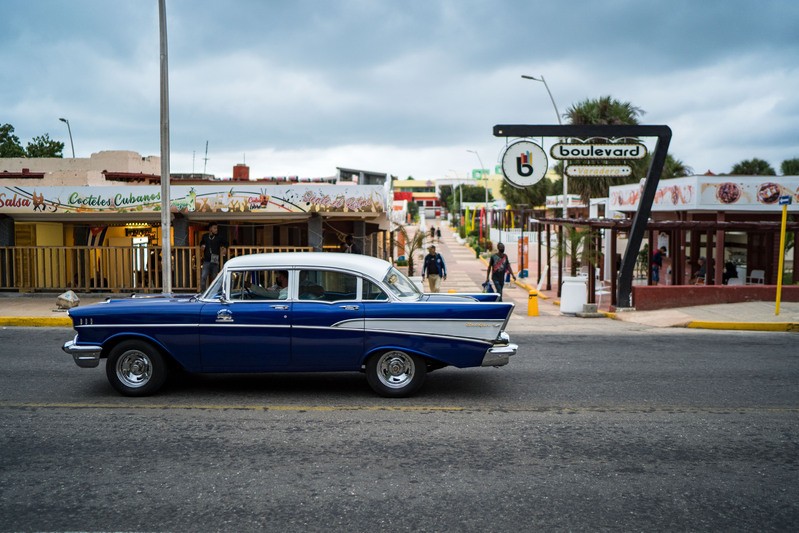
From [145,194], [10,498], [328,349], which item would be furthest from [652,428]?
[145,194]

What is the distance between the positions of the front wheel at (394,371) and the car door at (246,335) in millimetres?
1020

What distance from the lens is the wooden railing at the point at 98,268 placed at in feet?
67.9

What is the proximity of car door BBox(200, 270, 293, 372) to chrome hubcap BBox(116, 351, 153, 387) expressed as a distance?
29.1 inches

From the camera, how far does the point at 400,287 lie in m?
9.21

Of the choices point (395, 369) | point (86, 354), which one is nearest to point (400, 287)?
point (395, 369)

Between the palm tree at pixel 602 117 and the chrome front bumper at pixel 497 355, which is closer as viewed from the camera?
the chrome front bumper at pixel 497 355

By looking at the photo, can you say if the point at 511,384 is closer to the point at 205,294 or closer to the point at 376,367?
the point at 376,367

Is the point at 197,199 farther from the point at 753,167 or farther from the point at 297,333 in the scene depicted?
the point at 753,167

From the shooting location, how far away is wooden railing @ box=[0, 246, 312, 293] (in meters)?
20.7

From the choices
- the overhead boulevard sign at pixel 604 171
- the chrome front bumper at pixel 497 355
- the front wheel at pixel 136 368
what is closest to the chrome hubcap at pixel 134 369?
the front wheel at pixel 136 368

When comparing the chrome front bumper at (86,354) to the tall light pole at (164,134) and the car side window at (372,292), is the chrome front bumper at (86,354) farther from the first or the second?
the tall light pole at (164,134)

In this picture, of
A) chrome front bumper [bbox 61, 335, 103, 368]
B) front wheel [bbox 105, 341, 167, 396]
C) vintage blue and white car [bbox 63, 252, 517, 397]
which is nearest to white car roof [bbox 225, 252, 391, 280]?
vintage blue and white car [bbox 63, 252, 517, 397]

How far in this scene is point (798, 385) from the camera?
9531 millimetres

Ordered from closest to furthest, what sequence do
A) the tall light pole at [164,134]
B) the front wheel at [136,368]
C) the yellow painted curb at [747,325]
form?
the front wheel at [136,368]
the yellow painted curb at [747,325]
the tall light pole at [164,134]
